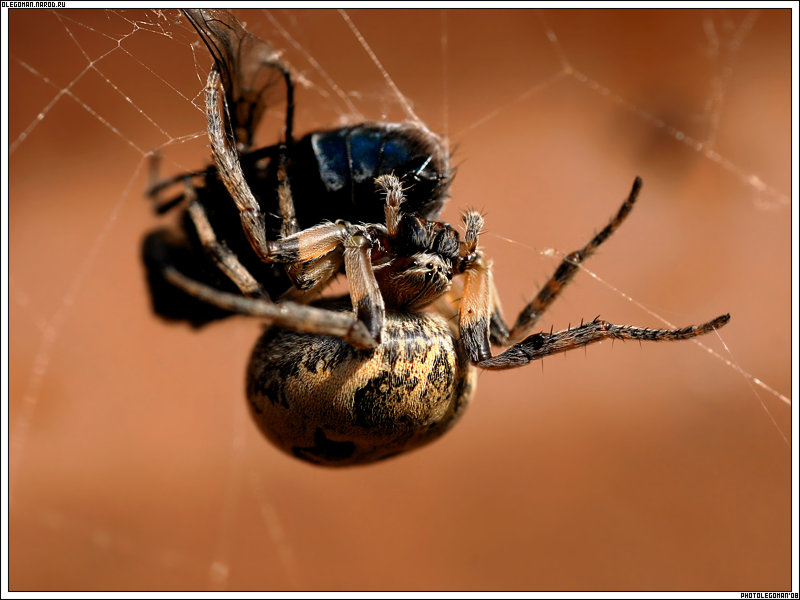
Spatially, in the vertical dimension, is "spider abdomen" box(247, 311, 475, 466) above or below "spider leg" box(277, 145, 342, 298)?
below

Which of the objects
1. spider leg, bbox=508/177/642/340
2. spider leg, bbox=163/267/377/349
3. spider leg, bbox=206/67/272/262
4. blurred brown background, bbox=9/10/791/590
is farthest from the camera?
blurred brown background, bbox=9/10/791/590

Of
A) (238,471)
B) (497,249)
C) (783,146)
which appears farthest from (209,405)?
(783,146)

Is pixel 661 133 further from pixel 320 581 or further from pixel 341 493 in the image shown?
pixel 320 581

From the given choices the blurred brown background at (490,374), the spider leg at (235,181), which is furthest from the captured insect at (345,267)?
the blurred brown background at (490,374)

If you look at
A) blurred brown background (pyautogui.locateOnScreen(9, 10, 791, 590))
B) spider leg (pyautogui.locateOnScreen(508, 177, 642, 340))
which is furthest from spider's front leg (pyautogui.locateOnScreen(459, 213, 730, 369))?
blurred brown background (pyautogui.locateOnScreen(9, 10, 791, 590))

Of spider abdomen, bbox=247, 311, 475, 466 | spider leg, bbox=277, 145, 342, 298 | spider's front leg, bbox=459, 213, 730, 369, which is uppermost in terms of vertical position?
spider's front leg, bbox=459, 213, 730, 369

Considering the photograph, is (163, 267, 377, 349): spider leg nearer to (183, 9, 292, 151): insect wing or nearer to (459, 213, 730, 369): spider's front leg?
(459, 213, 730, 369): spider's front leg

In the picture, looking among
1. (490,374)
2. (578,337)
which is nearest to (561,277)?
(578,337)
